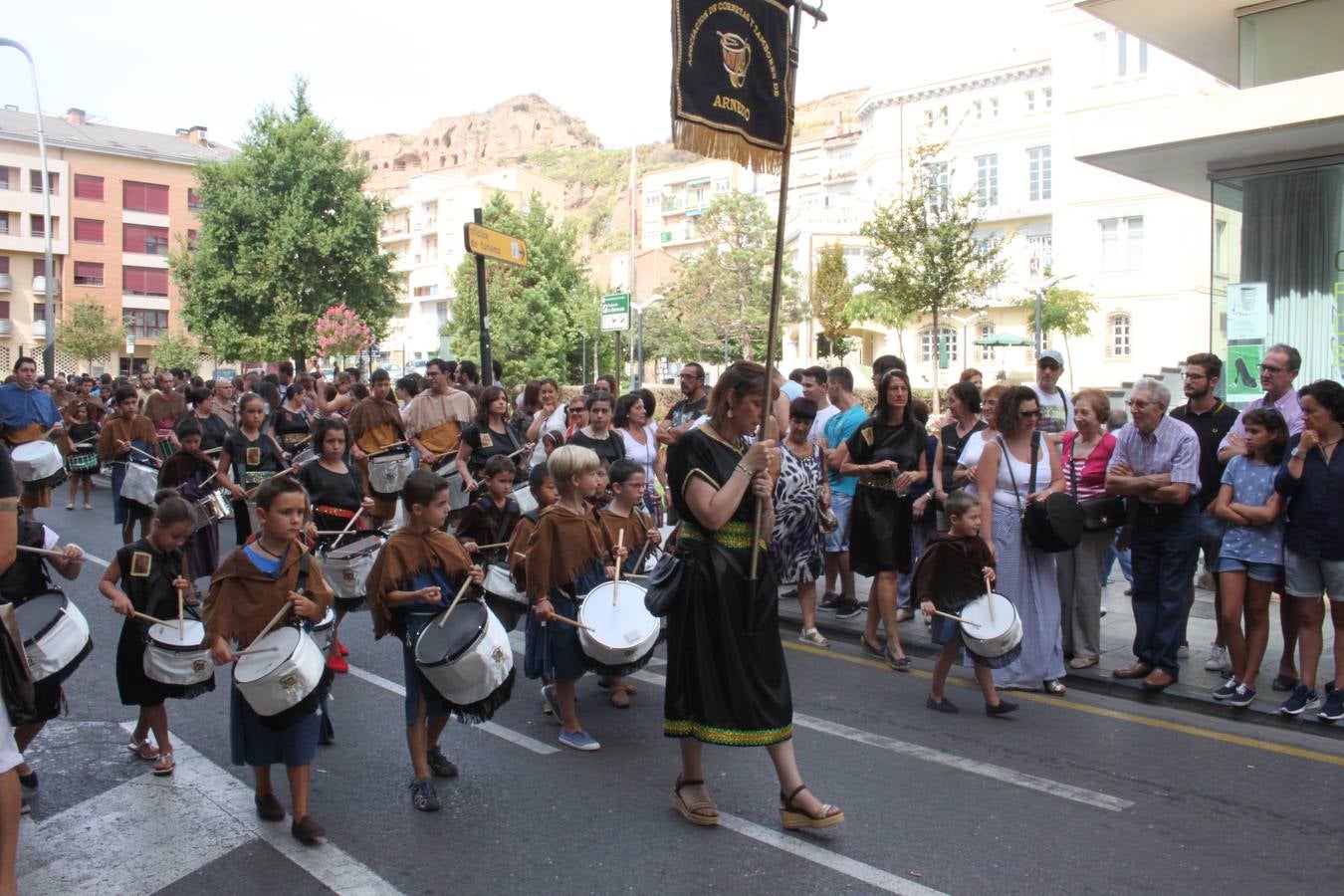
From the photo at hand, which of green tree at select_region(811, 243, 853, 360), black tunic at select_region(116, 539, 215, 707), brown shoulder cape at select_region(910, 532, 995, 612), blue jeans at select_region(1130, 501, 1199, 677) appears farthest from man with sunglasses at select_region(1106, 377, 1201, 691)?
green tree at select_region(811, 243, 853, 360)

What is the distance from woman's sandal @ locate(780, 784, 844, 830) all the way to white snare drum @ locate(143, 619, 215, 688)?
280cm

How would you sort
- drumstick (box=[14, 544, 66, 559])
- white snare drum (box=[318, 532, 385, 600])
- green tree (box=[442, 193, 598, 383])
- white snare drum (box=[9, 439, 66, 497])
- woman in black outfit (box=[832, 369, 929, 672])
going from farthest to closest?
green tree (box=[442, 193, 598, 383]) → white snare drum (box=[9, 439, 66, 497]) → woman in black outfit (box=[832, 369, 929, 672]) → white snare drum (box=[318, 532, 385, 600]) → drumstick (box=[14, 544, 66, 559])

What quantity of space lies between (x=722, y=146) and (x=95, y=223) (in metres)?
72.2

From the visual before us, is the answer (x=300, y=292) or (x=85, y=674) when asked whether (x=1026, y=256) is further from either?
(x=85, y=674)

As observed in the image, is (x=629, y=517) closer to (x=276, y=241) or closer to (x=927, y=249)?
(x=927, y=249)

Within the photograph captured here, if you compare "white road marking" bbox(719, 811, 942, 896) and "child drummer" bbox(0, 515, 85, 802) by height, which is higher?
"child drummer" bbox(0, 515, 85, 802)

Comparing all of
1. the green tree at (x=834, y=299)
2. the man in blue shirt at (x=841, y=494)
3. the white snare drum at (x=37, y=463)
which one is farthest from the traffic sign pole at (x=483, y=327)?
the green tree at (x=834, y=299)

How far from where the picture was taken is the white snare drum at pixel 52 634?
4.65 metres

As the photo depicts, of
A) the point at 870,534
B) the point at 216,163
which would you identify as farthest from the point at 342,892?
the point at 216,163

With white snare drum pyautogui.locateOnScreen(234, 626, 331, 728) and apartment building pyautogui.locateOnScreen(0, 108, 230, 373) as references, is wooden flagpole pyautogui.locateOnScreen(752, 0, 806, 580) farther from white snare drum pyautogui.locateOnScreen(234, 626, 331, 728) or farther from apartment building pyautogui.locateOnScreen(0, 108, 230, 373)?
apartment building pyautogui.locateOnScreen(0, 108, 230, 373)

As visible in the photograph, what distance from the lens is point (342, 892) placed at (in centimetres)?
423

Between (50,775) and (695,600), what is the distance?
3488 millimetres

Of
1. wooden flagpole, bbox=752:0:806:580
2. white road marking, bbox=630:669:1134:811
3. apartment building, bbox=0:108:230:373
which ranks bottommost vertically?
white road marking, bbox=630:669:1134:811

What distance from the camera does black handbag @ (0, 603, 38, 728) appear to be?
3.90 metres
